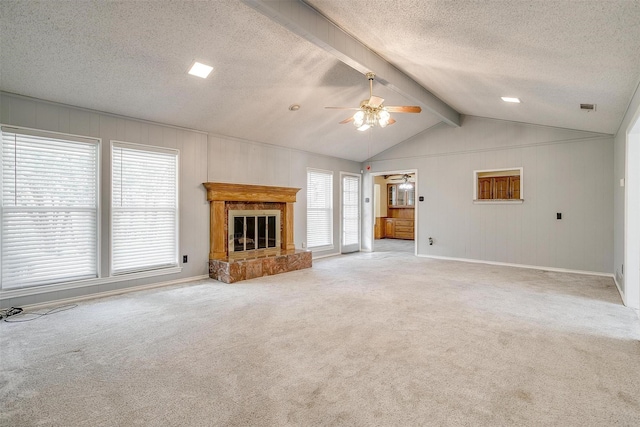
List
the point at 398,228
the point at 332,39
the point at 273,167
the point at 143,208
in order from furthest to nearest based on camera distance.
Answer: the point at 398,228
the point at 273,167
the point at 143,208
the point at 332,39

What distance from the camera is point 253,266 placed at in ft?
17.4

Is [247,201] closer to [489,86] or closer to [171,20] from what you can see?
[171,20]

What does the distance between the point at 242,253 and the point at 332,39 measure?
3.79 meters

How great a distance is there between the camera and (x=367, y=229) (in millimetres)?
8688

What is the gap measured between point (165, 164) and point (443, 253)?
6007 mm

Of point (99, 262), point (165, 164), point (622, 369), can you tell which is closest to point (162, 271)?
point (99, 262)

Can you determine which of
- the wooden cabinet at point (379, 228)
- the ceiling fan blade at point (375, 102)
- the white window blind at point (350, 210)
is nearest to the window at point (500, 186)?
the white window blind at point (350, 210)

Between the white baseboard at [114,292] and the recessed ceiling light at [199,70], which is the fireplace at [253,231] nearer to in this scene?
the white baseboard at [114,292]

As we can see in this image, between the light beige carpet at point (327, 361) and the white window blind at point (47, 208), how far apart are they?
66 centimetres

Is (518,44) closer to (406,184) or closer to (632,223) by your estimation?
(632,223)

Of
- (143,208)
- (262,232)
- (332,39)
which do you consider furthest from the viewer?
(262,232)

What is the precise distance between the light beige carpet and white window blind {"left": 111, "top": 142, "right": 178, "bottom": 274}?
2.07 feet

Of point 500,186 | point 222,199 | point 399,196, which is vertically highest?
point 500,186

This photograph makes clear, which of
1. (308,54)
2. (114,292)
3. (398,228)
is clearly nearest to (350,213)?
(398,228)
